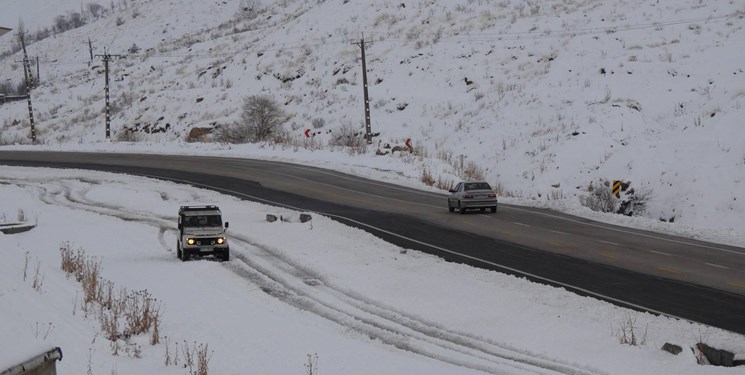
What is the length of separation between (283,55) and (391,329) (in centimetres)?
6333

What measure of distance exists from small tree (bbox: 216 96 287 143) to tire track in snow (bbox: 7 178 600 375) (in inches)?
1323

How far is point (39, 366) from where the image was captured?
5.73m

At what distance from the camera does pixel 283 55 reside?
7531cm

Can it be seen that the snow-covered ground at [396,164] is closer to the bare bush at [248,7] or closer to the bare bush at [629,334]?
the bare bush at [629,334]

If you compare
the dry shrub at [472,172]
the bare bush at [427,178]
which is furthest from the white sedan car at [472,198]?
the dry shrub at [472,172]

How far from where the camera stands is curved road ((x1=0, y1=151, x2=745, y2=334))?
1670cm

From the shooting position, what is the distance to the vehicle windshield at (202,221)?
22.3 meters

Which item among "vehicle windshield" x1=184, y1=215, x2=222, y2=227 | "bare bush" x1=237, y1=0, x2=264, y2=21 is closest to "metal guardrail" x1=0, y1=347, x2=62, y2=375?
"vehicle windshield" x1=184, y1=215, x2=222, y2=227

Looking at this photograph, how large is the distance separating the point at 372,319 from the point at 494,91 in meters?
41.9

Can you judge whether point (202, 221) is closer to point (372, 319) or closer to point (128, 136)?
point (372, 319)

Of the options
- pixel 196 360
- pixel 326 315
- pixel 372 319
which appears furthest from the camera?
pixel 326 315

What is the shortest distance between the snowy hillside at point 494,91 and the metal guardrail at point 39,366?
962 inches

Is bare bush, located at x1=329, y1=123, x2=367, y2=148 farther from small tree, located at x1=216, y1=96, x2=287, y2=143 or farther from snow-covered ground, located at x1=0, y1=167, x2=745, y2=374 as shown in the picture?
snow-covered ground, located at x1=0, y1=167, x2=745, y2=374

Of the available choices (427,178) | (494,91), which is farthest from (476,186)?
(494,91)
